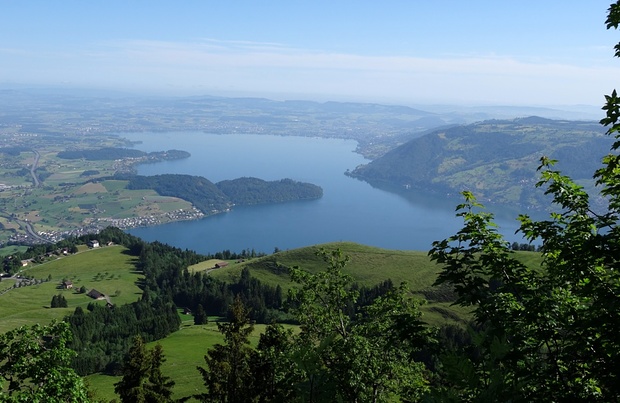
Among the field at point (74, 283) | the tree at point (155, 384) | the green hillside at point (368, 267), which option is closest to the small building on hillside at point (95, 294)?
the field at point (74, 283)

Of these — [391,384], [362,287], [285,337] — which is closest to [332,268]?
[285,337]

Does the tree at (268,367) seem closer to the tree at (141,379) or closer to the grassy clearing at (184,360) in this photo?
the tree at (141,379)

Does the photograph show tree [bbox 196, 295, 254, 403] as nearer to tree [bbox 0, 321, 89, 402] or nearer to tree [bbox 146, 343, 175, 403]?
tree [bbox 146, 343, 175, 403]

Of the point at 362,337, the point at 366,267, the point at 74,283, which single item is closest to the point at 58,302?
the point at 74,283

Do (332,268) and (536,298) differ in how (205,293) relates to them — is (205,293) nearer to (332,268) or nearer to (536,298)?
(332,268)

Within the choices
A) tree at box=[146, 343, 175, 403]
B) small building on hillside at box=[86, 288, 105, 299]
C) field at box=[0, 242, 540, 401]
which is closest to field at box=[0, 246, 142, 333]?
field at box=[0, 242, 540, 401]

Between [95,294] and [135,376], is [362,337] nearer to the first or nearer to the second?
[135,376]
